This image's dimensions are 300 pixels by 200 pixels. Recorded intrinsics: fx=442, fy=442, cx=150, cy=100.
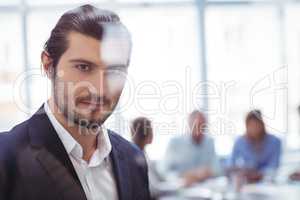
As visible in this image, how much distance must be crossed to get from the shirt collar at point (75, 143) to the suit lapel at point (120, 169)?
0.09 ft

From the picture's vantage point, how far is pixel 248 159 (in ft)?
4.59

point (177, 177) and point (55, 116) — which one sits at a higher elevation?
point (55, 116)

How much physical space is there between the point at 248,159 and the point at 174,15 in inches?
20.2

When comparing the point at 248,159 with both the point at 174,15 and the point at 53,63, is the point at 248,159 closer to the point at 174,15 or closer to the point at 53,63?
the point at 174,15

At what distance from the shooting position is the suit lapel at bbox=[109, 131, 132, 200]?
123cm

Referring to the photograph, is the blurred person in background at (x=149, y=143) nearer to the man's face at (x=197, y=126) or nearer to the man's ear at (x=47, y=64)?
the man's face at (x=197, y=126)

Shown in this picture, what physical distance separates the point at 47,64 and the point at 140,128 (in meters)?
0.32

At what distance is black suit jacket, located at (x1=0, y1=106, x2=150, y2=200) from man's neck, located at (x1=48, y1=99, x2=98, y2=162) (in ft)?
0.10

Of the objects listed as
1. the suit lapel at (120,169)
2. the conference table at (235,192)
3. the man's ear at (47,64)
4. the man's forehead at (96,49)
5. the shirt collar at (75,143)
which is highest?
the man's forehead at (96,49)

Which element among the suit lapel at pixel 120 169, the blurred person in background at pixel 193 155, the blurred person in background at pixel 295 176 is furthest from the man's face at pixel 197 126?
the blurred person in background at pixel 295 176

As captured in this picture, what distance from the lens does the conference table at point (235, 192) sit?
1.33 meters

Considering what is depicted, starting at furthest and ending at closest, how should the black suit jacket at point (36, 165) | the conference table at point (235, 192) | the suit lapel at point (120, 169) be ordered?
the conference table at point (235, 192) → the suit lapel at point (120, 169) → the black suit jacket at point (36, 165)

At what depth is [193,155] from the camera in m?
1.33

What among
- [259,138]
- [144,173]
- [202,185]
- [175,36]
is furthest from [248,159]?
[175,36]
